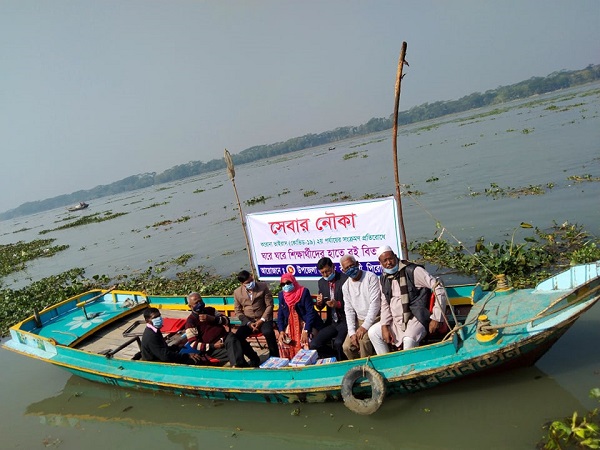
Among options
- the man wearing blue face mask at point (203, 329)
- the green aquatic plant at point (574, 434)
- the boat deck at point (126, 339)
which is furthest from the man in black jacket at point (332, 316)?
the green aquatic plant at point (574, 434)

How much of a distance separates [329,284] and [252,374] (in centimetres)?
180

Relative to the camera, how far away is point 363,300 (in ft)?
19.1

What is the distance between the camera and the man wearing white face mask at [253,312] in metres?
6.76

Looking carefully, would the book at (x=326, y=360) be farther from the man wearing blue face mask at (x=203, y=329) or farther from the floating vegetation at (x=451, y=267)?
the floating vegetation at (x=451, y=267)

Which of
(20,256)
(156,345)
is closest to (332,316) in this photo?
(156,345)

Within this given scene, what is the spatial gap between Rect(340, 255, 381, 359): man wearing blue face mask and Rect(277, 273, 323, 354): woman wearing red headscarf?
2.06ft

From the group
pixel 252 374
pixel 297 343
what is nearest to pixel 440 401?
pixel 297 343

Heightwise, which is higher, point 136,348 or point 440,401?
point 136,348

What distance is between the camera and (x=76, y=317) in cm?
1008

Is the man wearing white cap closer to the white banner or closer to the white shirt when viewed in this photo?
the white shirt

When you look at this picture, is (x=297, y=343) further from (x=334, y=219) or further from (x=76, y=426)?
(x=76, y=426)

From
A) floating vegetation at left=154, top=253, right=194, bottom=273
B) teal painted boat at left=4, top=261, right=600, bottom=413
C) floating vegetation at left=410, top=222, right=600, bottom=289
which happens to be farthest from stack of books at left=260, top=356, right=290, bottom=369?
floating vegetation at left=154, top=253, right=194, bottom=273

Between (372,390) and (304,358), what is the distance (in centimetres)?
115

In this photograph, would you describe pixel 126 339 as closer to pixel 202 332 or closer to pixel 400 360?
pixel 202 332
